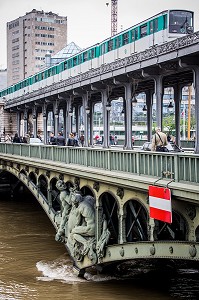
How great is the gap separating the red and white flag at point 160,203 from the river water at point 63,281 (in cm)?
595

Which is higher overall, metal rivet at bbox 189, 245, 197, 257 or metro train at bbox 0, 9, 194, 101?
metro train at bbox 0, 9, 194, 101

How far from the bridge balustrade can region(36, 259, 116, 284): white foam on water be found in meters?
4.40

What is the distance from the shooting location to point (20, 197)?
179 feet

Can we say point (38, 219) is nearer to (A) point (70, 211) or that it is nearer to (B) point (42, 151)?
(B) point (42, 151)

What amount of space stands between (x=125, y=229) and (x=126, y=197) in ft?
5.36

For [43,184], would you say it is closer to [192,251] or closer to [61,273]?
[61,273]

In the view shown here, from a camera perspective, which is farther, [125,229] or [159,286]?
[159,286]

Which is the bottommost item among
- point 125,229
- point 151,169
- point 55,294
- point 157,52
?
point 55,294

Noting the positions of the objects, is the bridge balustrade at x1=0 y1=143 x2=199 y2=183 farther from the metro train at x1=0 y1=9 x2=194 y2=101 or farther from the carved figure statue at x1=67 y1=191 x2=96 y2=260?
the metro train at x1=0 y1=9 x2=194 y2=101

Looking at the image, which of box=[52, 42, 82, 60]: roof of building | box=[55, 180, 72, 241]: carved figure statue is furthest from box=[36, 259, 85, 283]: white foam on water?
box=[52, 42, 82, 60]: roof of building

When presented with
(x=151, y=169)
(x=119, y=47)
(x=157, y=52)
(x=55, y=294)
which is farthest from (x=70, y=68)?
(x=151, y=169)

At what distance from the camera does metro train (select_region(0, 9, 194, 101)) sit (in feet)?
106

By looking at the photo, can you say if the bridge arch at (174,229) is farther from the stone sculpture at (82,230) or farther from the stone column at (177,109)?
the stone column at (177,109)

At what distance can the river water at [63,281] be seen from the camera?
22.6 metres
